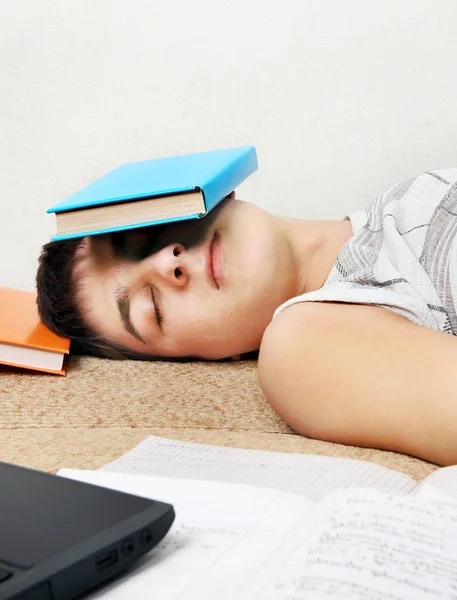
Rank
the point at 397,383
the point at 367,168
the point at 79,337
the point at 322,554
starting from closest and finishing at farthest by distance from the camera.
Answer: the point at 322,554 < the point at 397,383 < the point at 79,337 < the point at 367,168

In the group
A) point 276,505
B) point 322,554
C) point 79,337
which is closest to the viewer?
point 322,554

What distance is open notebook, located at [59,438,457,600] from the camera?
44cm

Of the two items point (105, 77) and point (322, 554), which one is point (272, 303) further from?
point (105, 77)

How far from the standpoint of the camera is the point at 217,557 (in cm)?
49

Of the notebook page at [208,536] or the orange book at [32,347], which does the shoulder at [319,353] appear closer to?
the notebook page at [208,536]

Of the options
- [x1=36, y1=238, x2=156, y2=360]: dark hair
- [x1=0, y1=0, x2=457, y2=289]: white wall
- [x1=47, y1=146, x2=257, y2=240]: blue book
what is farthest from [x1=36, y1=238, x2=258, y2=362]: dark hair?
[x1=0, y1=0, x2=457, y2=289]: white wall

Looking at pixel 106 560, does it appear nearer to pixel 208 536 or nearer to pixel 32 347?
pixel 208 536

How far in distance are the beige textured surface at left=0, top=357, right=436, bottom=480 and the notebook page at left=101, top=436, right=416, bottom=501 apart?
0.05 m

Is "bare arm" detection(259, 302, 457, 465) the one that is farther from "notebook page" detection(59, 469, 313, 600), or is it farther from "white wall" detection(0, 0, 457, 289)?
"white wall" detection(0, 0, 457, 289)

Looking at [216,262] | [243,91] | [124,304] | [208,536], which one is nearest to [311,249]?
[216,262]

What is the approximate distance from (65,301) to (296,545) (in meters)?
0.82

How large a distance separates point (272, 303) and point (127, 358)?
0.96ft

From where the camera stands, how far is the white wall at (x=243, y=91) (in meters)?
1.60

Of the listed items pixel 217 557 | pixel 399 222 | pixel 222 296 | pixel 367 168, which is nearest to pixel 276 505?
pixel 217 557
